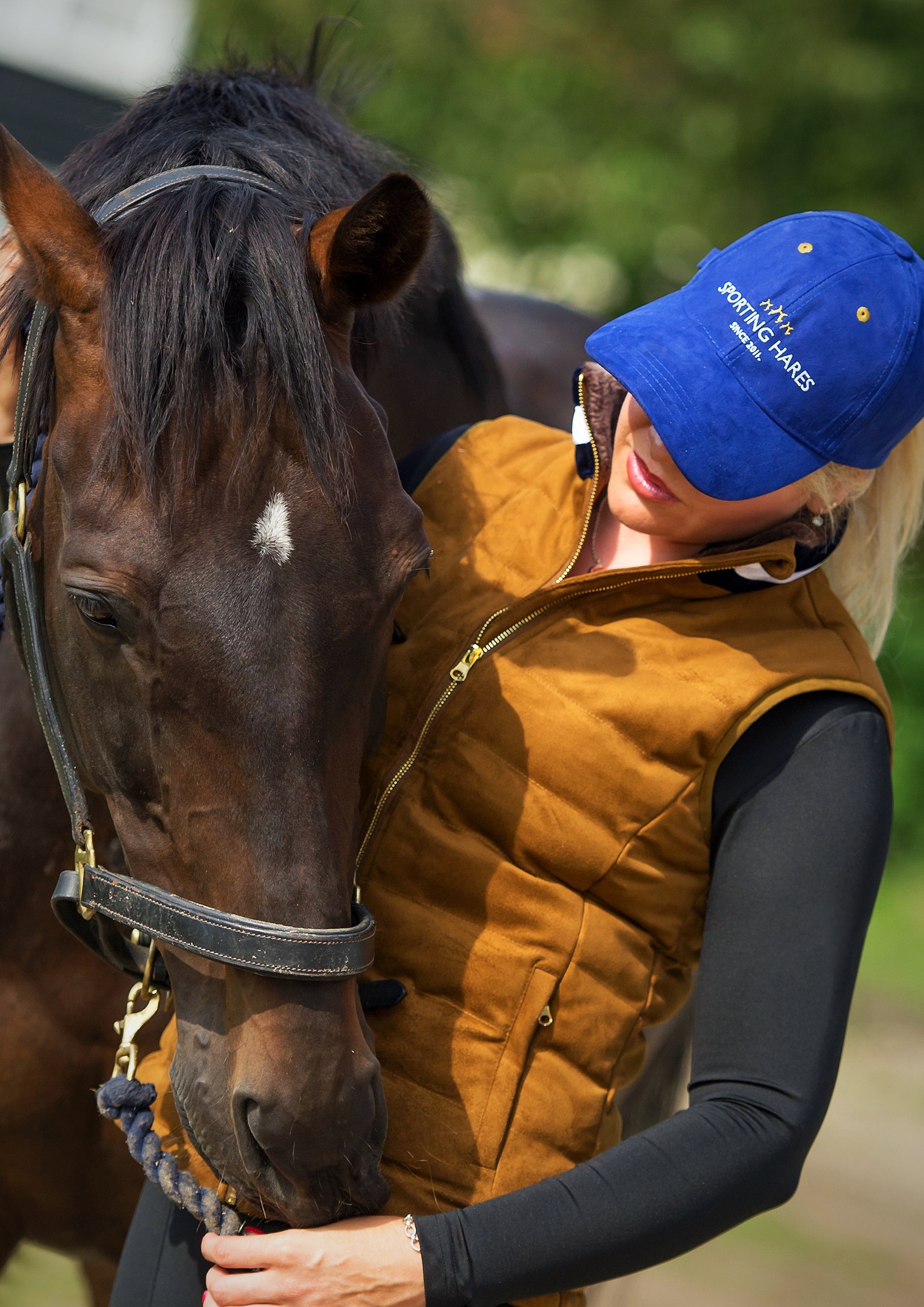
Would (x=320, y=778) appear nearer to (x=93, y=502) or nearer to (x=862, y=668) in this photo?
(x=93, y=502)

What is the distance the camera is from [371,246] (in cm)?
129

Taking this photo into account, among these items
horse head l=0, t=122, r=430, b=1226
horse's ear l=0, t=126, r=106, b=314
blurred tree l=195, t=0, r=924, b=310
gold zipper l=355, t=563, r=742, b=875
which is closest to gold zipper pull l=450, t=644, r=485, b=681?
gold zipper l=355, t=563, r=742, b=875

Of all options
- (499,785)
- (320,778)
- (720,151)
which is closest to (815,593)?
(499,785)

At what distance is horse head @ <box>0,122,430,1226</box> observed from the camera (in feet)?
3.77

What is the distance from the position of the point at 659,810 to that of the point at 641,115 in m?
5.94

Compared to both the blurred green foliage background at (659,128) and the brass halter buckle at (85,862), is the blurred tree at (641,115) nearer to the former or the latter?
the blurred green foliage background at (659,128)

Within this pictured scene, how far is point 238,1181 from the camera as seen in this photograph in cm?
120

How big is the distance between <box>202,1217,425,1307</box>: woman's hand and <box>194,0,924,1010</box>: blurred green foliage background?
4744 millimetres

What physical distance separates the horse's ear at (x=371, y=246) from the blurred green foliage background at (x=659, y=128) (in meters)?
4.69

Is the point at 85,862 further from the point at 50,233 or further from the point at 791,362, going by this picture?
the point at 791,362

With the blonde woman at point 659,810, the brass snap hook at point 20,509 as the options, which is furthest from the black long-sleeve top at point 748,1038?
the brass snap hook at point 20,509

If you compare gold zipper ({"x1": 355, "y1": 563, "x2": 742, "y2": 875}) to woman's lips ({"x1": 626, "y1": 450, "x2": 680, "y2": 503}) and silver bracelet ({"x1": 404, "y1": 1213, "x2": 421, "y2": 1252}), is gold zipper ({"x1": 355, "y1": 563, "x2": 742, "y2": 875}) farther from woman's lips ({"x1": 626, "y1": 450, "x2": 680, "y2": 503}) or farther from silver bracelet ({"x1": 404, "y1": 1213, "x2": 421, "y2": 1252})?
silver bracelet ({"x1": 404, "y1": 1213, "x2": 421, "y2": 1252})

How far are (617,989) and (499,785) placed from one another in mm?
255

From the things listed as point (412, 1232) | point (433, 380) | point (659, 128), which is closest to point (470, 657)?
point (412, 1232)
